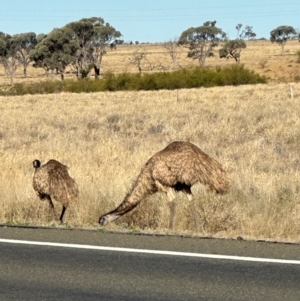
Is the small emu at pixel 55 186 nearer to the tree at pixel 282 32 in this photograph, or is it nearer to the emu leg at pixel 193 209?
the emu leg at pixel 193 209

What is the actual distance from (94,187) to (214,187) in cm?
344

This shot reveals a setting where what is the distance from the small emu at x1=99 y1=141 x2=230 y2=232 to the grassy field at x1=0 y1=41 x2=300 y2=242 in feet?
1.63

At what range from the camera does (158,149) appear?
19453 mm

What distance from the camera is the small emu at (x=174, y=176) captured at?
9148 mm

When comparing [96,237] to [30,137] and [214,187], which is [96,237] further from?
[30,137]

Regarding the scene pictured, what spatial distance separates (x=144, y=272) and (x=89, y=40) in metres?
81.2

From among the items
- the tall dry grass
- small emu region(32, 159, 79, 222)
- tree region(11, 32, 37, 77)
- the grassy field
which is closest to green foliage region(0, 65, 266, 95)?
the grassy field

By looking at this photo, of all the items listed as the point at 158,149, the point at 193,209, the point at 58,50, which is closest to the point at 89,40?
the point at 58,50

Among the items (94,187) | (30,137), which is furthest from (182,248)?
(30,137)

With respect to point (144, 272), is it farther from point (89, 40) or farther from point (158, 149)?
point (89, 40)

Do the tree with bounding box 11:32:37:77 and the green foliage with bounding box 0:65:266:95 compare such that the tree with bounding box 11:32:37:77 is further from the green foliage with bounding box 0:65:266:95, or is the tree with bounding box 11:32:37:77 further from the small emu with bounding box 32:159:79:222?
the small emu with bounding box 32:159:79:222

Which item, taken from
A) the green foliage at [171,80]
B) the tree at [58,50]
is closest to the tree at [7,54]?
the tree at [58,50]

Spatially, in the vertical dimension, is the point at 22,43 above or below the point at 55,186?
above

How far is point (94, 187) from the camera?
12125 mm
